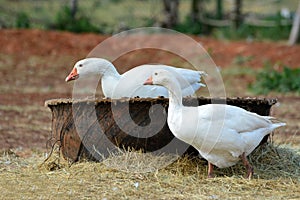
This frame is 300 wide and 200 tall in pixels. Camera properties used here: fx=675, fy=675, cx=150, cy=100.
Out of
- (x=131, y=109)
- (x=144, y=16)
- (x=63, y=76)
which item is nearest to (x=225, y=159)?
(x=131, y=109)

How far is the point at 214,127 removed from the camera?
543cm

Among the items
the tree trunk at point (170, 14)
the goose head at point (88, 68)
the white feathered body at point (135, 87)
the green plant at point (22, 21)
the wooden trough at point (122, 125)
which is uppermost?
the tree trunk at point (170, 14)

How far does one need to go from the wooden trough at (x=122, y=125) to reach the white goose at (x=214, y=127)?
0.34m

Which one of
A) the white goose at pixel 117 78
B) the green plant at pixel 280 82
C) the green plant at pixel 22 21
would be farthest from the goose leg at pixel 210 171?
the green plant at pixel 22 21

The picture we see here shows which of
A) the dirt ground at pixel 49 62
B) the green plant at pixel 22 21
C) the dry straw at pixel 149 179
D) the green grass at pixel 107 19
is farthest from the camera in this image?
the green grass at pixel 107 19

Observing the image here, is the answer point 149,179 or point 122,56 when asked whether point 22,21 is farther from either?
point 149,179

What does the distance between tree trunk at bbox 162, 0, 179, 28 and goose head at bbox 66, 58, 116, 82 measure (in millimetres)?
12500

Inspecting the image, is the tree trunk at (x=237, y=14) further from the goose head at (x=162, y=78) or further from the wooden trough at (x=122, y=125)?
the goose head at (x=162, y=78)

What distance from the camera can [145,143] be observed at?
590cm

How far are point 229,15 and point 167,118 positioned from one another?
53.4 ft

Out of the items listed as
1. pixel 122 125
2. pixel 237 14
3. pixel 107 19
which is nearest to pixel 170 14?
pixel 237 14

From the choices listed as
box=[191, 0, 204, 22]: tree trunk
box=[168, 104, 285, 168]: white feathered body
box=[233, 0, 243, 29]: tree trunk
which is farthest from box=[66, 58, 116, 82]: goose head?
box=[191, 0, 204, 22]: tree trunk

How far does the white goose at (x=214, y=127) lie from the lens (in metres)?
5.39

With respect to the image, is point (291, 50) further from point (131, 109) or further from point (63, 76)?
point (131, 109)
